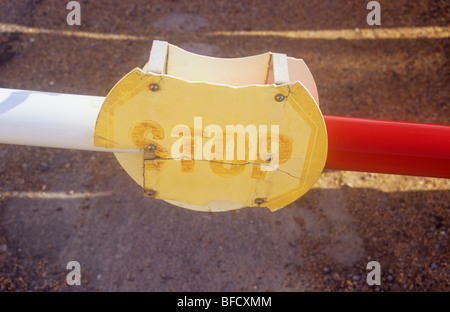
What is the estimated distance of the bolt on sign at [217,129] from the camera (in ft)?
2.26

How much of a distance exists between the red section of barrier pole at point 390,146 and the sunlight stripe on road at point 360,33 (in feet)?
9.42

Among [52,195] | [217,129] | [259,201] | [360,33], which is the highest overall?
[360,33]

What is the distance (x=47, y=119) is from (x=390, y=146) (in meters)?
0.64

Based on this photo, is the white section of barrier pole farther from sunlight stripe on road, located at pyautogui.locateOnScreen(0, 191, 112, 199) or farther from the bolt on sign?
sunlight stripe on road, located at pyautogui.locateOnScreen(0, 191, 112, 199)

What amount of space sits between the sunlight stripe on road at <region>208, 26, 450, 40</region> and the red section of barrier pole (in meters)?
2.87

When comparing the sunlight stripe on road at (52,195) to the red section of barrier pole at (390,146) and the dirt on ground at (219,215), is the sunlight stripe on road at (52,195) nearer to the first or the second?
the dirt on ground at (219,215)

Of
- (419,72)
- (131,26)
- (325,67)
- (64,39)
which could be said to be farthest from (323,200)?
(64,39)

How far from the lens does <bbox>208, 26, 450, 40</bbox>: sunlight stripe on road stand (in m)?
3.42

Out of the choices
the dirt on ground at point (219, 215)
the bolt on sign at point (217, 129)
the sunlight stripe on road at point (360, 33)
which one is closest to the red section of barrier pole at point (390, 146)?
the bolt on sign at point (217, 129)

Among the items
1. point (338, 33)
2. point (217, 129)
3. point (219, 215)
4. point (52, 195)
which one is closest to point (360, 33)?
point (338, 33)

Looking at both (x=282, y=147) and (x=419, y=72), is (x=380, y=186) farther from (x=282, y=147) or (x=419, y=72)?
(x=282, y=147)

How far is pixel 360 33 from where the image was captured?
346 cm

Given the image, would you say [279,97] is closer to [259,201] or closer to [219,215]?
[259,201]

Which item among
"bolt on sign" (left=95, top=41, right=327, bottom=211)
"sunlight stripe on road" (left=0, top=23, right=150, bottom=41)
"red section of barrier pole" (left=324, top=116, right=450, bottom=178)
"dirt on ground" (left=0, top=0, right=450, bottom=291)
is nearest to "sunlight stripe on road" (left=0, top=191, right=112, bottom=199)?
"dirt on ground" (left=0, top=0, right=450, bottom=291)
